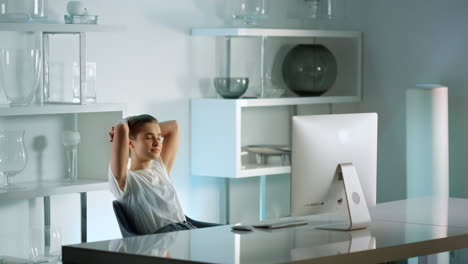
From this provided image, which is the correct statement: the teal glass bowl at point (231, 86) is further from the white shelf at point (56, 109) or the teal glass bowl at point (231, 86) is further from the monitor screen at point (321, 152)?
the monitor screen at point (321, 152)

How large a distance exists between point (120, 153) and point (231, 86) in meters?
1.27

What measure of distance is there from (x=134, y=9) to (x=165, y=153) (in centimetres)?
94

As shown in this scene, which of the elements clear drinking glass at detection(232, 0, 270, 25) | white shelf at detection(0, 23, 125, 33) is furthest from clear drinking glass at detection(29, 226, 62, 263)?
clear drinking glass at detection(232, 0, 270, 25)

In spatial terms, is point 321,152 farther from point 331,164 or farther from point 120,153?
point 120,153

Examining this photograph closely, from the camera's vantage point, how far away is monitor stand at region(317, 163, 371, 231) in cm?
314

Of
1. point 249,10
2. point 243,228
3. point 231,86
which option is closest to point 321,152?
point 243,228

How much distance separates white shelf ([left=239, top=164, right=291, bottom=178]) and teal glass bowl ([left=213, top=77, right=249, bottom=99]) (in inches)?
16.9

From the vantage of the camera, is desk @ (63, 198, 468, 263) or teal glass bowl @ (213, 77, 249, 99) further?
teal glass bowl @ (213, 77, 249, 99)

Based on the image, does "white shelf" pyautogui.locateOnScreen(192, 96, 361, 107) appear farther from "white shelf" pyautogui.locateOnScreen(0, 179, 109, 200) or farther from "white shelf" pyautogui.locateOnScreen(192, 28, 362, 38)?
"white shelf" pyautogui.locateOnScreen(0, 179, 109, 200)

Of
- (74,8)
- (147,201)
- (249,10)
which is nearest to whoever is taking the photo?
(147,201)

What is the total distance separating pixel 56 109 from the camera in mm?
4047

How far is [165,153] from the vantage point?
4.29 meters

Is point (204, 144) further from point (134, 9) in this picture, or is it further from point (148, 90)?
point (134, 9)

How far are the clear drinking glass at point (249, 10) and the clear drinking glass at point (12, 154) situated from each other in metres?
1.63
